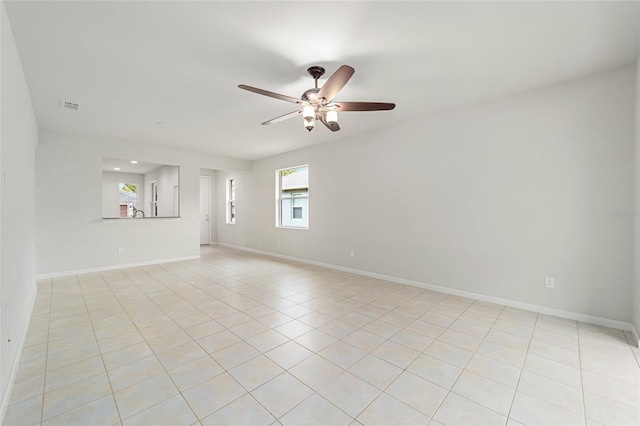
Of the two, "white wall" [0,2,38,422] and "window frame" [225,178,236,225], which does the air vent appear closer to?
"white wall" [0,2,38,422]

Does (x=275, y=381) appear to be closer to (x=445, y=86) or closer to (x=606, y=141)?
(x=445, y=86)

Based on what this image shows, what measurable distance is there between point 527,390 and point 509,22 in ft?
8.66

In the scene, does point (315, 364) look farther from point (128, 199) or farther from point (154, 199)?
Answer: point (154, 199)

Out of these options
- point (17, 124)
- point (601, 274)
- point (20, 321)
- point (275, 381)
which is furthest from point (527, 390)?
point (17, 124)

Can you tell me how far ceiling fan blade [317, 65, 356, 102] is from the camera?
6.88 ft

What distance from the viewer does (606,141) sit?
276cm

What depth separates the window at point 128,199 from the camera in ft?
18.6

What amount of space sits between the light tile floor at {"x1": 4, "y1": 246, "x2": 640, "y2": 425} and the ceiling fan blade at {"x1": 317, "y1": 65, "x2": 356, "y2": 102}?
7.31ft

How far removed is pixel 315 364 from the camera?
211cm

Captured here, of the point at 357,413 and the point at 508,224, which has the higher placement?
the point at 508,224

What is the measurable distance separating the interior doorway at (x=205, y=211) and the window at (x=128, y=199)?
2.93 m

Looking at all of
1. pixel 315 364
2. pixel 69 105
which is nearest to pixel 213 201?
pixel 69 105

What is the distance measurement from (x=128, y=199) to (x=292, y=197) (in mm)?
3532

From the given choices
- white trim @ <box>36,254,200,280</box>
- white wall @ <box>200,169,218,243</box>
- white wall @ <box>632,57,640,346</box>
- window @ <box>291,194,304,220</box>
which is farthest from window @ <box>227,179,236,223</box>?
white wall @ <box>632,57,640,346</box>
